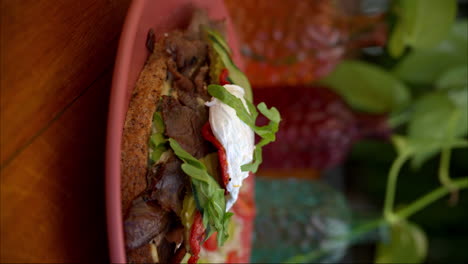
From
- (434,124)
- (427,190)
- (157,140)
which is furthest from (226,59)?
(427,190)

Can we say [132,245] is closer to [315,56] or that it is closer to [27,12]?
[27,12]

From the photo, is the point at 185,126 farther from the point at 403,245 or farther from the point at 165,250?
the point at 403,245

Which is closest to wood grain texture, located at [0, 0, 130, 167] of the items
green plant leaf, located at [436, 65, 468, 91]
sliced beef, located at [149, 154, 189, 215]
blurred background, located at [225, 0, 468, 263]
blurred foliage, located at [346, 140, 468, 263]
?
sliced beef, located at [149, 154, 189, 215]

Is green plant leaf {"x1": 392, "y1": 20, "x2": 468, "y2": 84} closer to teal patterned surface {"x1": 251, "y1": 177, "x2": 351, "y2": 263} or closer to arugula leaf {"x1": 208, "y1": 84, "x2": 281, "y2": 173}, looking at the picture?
teal patterned surface {"x1": 251, "y1": 177, "x2": 351, "y2": 263}

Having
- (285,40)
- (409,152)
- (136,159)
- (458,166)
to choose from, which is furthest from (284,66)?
(136,159)

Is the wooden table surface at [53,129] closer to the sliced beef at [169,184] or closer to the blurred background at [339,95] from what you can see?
the sliced beef at [169,184]

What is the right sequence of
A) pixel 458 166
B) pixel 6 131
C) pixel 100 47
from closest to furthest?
1. pixel 6 131
2. pixel 100 47
3. pixel 458 166

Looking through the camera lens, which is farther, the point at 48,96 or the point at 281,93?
the point at 281,93
